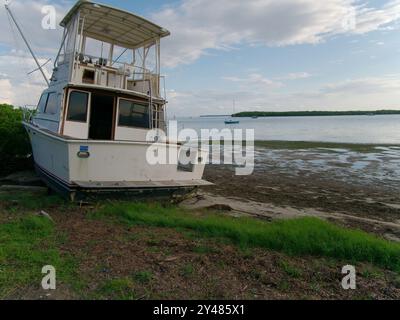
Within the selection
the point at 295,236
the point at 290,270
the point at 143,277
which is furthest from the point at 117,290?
the point at 295,236

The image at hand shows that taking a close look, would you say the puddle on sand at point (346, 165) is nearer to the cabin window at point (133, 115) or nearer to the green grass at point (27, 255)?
the cabin window at point (133, 115)

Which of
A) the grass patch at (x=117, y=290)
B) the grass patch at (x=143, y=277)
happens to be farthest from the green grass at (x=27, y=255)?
the grass patch at (x=143, y=277)

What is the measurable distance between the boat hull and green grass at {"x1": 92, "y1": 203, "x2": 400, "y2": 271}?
83 centimetres

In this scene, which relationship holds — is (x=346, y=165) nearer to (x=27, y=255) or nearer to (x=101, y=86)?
(x=101, y=86)

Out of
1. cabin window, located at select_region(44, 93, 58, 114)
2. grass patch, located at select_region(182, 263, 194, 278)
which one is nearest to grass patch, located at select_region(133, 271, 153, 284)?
grass patch, located at select_region(182, 263, 194, 278)

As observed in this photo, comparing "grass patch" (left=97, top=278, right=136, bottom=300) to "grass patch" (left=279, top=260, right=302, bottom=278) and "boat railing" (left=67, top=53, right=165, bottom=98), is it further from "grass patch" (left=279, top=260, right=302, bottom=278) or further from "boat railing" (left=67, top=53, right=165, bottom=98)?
"boat railing" (left=67, top=53, right=165, bottom=98)

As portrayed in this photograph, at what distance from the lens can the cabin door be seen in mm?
9945

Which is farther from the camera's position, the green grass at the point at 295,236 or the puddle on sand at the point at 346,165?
the puddle on sand at the point at 346,165

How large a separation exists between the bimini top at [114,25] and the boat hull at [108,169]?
137 inches

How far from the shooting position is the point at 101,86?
943cm

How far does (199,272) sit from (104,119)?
669 cm

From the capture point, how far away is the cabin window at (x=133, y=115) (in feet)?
33.0

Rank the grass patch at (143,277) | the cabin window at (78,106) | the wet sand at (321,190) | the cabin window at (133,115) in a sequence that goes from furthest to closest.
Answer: the cabin window at (133,115) → the cabin window at (78,106) → the wet sand at (321,190) → the grass patch at (143,277)

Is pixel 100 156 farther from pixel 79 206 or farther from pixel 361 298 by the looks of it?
pixel 361 298
